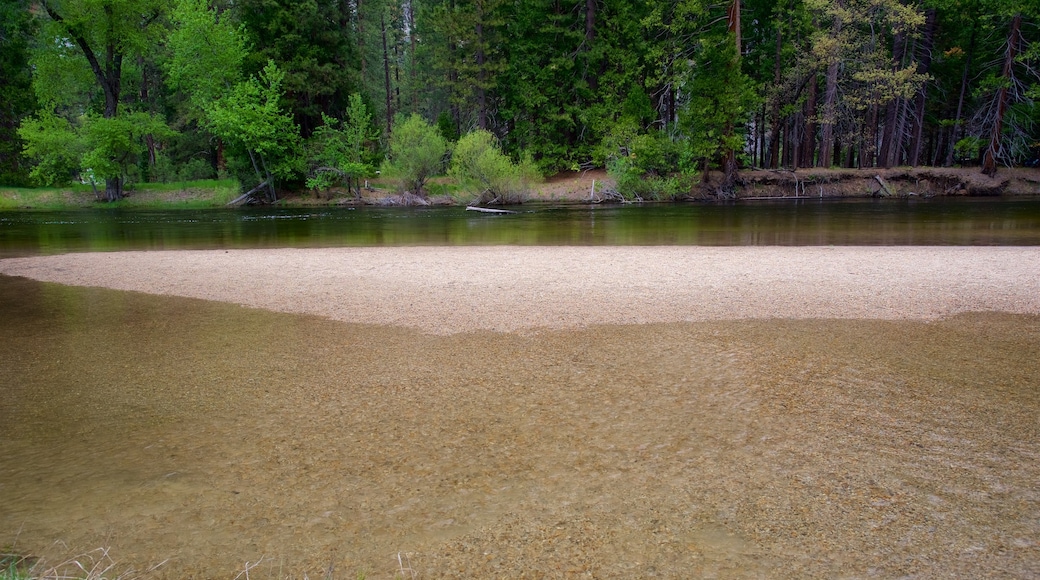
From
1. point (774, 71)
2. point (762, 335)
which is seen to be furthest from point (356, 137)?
point (762, 335)

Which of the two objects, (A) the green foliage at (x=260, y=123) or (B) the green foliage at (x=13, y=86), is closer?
(A) the green foliage at (x=260, y=123)

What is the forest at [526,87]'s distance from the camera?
102 ft

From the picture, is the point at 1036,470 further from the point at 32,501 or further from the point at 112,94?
the point at 112,94

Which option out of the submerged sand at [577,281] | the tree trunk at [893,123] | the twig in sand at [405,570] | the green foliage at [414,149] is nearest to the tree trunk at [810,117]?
the tree trunk at [893,123]

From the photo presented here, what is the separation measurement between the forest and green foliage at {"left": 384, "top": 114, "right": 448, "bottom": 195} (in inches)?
5.0

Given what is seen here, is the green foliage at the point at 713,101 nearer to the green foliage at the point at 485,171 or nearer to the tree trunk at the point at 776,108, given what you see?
the tree trunk at the point at 776,108

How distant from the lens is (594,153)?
3612 cm

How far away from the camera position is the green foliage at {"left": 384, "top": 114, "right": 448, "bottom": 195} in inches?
1259

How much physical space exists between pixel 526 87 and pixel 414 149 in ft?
36.0

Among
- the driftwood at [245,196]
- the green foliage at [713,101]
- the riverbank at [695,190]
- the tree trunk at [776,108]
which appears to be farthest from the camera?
the tree trunk at [776,108]

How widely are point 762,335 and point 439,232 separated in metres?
13.3

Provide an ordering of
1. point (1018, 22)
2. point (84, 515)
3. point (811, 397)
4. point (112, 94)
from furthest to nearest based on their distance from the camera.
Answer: point (112, 94), point (1018, 22), point (811, 397), point (84, 515)

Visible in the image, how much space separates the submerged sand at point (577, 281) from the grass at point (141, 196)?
24446 mm

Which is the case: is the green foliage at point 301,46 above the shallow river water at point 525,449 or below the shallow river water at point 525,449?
above
